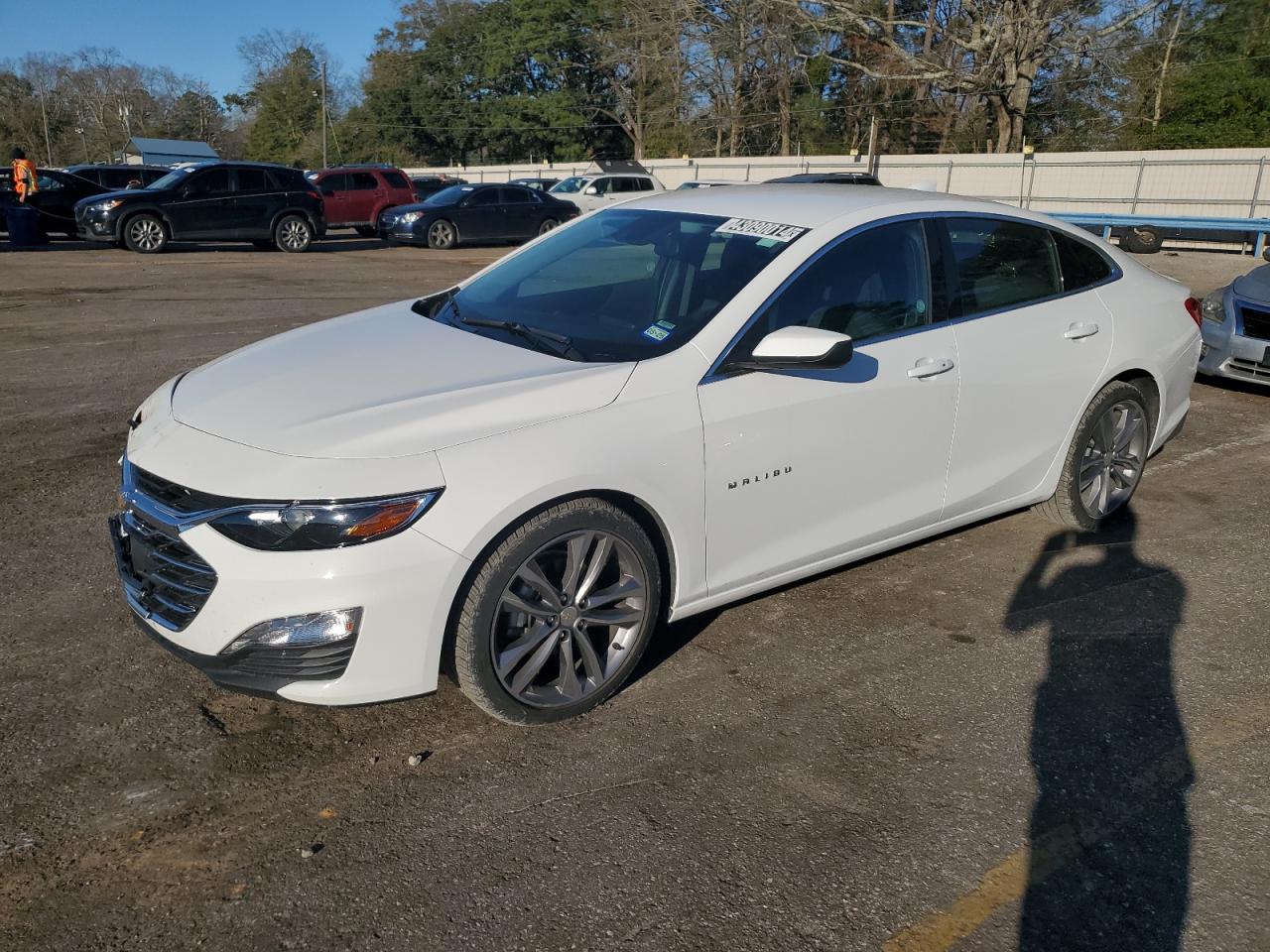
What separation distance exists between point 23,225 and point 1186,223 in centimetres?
2438

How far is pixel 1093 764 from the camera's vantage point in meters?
3.25

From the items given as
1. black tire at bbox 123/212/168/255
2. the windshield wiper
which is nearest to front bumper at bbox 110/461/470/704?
the windshield wiper

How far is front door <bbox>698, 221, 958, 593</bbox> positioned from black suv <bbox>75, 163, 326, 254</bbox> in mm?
17809

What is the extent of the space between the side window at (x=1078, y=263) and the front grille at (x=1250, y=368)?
394cm

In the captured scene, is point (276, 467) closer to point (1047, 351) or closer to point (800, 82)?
point (1047, 351)

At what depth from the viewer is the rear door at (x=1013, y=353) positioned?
4312 millimetres

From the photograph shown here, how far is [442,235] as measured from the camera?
2231 centimetres

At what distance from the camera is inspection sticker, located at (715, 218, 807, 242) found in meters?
3.91

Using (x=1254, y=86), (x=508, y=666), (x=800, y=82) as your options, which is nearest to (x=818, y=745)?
(x=508, y=666)

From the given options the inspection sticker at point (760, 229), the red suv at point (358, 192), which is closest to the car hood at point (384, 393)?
the inspection sticker at point (760, 229)

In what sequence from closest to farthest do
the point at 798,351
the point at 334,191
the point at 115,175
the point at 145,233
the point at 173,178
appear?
the point at 798,351 < the point at 145,233 < the point at 173,178 < the point at 115,175 < the point at 334,191

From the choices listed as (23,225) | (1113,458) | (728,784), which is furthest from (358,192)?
(728,784)

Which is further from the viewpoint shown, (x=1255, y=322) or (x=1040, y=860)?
(x=1255, y=322)

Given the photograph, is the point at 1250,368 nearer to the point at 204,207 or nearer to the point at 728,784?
the point at 728,784
